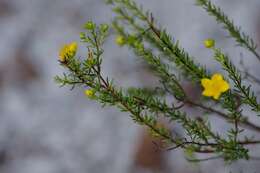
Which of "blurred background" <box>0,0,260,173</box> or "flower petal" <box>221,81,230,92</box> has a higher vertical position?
"blurred background" <box>0,0,260,173</box>

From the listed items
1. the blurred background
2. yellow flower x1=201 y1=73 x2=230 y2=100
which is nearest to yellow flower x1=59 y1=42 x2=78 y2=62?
yellow flower x1=201 y1=73 x2=230 y2=100

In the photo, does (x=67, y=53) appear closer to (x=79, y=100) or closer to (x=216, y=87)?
(x=216, y=87)

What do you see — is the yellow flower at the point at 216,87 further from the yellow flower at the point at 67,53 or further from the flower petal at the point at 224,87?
the yellow flower at the point at 67,53

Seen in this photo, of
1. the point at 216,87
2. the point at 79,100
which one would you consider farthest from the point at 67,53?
the point at 79,100

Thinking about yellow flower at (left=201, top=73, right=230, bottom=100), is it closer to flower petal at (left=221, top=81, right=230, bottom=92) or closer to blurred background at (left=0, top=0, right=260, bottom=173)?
flower petal at (left=221, top=81, right=230, bottom=92)

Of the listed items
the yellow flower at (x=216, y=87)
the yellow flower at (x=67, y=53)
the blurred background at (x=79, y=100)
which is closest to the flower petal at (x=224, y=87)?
the yellow flower at (x=216, y=87)

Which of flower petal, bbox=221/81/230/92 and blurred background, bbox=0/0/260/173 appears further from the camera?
blurred background, bbox=0/0/260/173

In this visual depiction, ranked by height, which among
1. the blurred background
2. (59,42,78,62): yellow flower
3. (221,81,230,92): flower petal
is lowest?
(221,81,230,92): flower petal

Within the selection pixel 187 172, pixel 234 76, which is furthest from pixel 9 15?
pixel 234 76

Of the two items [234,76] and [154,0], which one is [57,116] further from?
[234,76]
